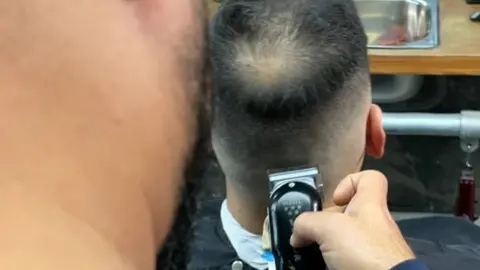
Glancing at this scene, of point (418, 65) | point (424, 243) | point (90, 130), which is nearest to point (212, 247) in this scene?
point (424, 243)

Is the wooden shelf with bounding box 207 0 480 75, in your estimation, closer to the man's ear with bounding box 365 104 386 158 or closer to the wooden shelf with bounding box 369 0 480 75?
the wooden shelf with bounding box 369 0 480 75

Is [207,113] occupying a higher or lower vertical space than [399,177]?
higher

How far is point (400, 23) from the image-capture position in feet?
6.21

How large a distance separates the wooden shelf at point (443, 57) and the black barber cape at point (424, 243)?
29 centimetres

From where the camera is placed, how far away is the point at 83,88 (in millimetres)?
417

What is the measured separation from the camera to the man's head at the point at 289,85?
3.38 ft

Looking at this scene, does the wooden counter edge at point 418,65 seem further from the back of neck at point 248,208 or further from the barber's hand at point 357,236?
the barber's hand at point 357,236

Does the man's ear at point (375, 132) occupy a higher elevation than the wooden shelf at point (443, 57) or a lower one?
higher

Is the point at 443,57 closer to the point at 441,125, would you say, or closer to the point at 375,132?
the point at 441,125

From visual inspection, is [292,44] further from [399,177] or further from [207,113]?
[399,177]

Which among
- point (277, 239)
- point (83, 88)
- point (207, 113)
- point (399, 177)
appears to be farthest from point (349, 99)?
point (399, 177)

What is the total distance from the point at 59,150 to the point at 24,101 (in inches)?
1.2

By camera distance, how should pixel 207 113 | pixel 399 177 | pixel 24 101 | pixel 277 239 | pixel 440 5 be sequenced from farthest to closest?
pixel 399 177, pixel 440 5, pixel 277 239, pixel 207 113, pixel 24 101

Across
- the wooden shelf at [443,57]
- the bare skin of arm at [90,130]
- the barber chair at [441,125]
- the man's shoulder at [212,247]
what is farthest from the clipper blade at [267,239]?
the wooden shelf at [443,57]
